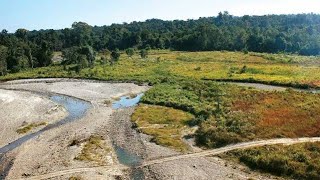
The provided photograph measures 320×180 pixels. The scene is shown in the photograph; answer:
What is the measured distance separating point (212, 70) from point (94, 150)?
2988 inches

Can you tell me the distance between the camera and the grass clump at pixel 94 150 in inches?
2149

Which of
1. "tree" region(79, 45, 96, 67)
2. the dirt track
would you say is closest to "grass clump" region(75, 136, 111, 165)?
the dirt track

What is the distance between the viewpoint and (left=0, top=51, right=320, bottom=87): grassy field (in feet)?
371

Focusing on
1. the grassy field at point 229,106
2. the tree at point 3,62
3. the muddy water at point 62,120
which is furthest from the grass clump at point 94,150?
the tree at point 3,62

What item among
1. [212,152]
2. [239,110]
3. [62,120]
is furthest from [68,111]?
[212,152]

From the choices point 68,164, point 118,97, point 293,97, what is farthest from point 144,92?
point 68,164

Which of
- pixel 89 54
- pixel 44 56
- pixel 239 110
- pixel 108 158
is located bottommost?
pixel 108 158

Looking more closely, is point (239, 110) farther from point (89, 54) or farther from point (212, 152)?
point (89, 54)

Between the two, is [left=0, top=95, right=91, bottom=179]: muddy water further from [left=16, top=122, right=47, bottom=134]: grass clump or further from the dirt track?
the dirt track

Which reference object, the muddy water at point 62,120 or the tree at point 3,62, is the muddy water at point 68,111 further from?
the tree at point 3,62

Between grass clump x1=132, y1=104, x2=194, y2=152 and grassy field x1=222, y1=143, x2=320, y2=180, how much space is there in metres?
9.29

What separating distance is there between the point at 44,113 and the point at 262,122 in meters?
43.1

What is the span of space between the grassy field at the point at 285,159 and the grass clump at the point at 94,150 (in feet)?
54.0

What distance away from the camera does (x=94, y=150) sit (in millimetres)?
58469
